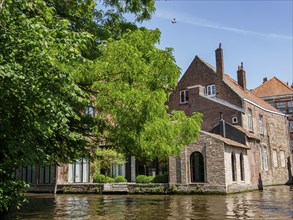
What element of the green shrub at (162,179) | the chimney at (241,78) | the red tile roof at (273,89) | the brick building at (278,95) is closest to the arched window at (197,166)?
the green shrub at (162,179)

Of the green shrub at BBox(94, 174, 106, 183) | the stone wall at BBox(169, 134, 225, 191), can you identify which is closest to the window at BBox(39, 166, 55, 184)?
the green shrub at BBox(94, 174, 106, 183)

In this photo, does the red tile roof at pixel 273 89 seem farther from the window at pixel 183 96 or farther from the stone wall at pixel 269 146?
the window at pixel 183 96

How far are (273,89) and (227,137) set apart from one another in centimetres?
2808

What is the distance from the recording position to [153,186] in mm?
22906

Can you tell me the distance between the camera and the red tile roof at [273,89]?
5062cm

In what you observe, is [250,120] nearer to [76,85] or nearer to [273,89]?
[273,89]

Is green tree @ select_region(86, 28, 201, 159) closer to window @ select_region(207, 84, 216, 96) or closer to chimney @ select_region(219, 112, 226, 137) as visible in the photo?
chimney @ select_region(219, 112, 226, 137)

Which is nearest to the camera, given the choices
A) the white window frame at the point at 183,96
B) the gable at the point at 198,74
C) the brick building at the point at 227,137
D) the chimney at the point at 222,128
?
the brick building at the point at 227,137

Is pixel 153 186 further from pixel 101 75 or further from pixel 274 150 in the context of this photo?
pixel 274 150

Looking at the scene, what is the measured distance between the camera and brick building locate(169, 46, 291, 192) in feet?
73.4

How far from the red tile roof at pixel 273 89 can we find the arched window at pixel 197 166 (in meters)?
31.5

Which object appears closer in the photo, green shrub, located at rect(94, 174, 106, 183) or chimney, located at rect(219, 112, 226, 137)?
green shrub, located at rect(94, 174, 106, 183)

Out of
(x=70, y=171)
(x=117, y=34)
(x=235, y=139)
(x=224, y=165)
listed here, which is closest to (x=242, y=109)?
(x=235, y=139)

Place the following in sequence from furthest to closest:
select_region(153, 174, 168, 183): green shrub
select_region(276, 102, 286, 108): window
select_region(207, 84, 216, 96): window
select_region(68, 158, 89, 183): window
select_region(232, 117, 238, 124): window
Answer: select_region(276, 102, 286, 108): window < select_region(207, 84, 216, 96): window < select_region(232, 117, 238, 124): window < select_region(68, 158, 89, 183): window < select_region(153, 174, 168, 183): green shrub
